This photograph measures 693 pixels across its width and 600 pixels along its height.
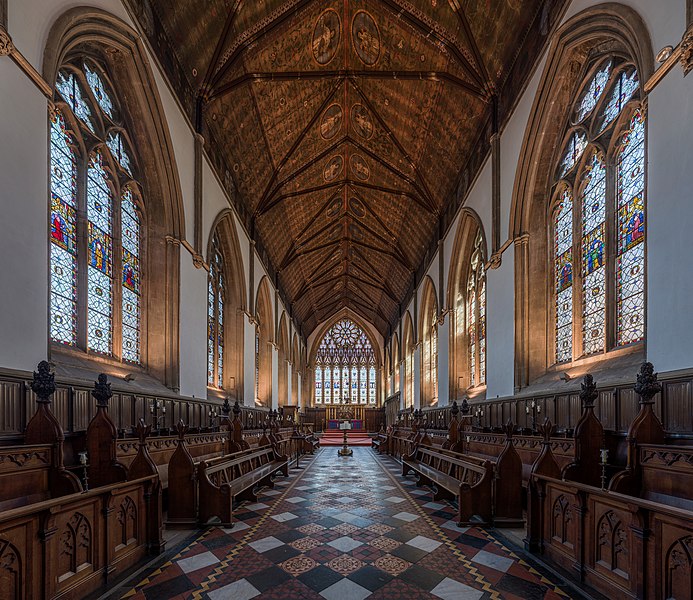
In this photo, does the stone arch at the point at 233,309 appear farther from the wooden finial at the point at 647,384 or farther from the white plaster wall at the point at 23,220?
the wooden finial at the point at 647,384

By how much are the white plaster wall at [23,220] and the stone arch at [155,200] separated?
3.14m

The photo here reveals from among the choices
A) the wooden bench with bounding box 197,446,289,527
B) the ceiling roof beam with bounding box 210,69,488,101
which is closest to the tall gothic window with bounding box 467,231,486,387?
the ceiling roof beam with bounding box 210,69,488,101

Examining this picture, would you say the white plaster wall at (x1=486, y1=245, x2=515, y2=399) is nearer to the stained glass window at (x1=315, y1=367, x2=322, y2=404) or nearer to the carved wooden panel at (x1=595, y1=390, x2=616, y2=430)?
the carved wooden panel at (x1=595, y1=390, x2=616, y2=430)

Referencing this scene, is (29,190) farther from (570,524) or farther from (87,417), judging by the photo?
(570,524)

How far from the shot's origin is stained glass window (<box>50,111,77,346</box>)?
6.23m

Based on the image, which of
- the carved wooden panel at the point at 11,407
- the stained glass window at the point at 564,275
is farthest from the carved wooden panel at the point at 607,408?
the carved wooden panel at the point at 11,407

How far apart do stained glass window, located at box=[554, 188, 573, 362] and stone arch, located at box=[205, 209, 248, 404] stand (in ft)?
31.2

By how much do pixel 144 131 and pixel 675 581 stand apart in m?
10.00

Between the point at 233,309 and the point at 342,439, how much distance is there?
1401 centimetres

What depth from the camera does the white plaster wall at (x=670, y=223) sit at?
4465 millimetres

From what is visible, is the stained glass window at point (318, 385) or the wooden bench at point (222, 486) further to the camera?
the stained glass window at point (318, 385)

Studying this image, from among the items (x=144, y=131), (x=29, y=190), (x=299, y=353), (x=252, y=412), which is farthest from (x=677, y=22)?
(x=299, y=353)

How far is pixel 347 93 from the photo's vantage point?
12.8 metres

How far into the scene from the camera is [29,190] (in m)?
4.80
